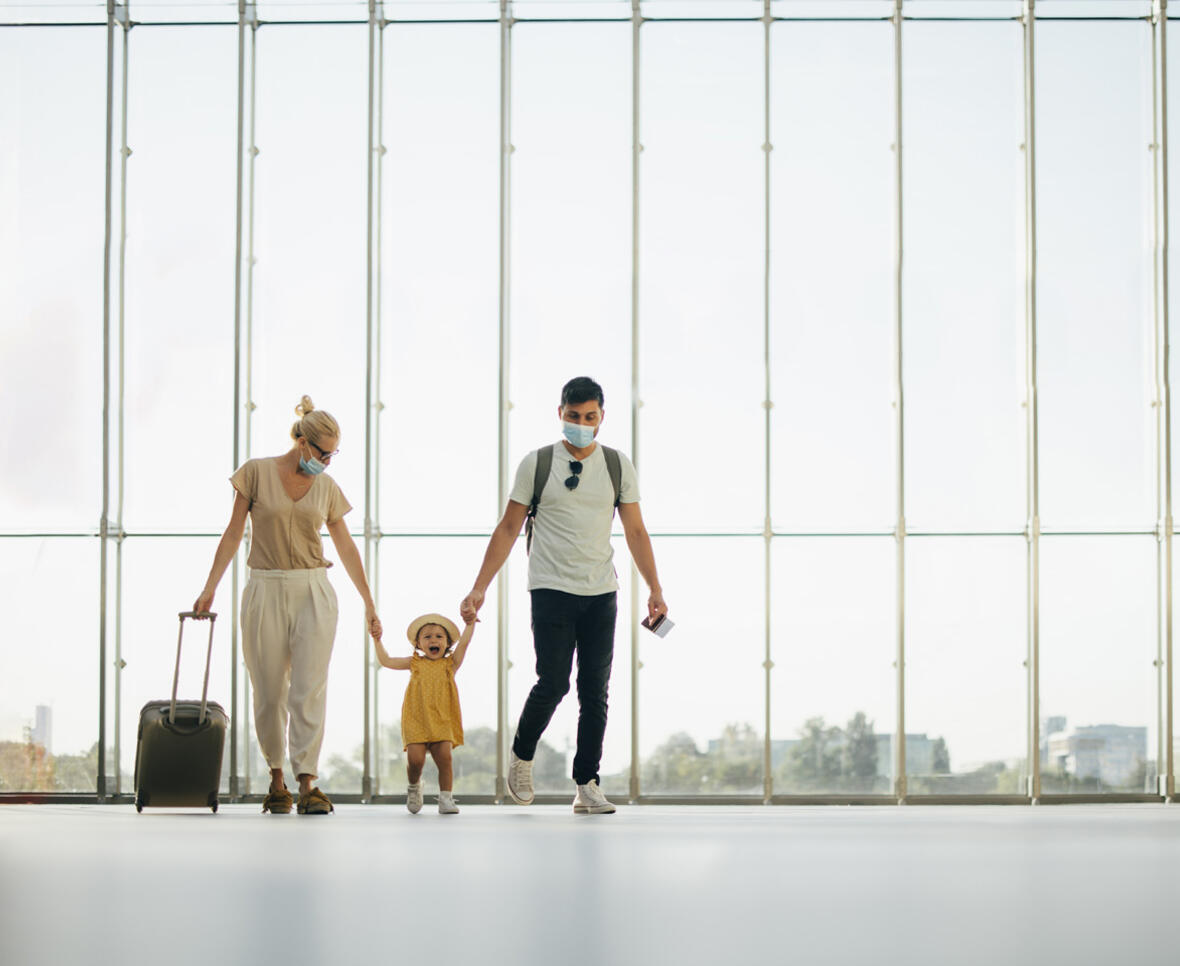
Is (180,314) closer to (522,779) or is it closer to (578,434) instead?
(578,434)

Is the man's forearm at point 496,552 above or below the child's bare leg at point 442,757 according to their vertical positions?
above

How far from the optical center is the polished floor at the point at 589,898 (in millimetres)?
1841

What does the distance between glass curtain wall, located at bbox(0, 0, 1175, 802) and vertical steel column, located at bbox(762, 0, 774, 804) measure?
22 millimetres

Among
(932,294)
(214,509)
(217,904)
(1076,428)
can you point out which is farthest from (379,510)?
(217,904)

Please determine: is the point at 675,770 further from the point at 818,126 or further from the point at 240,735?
the point at 818,126

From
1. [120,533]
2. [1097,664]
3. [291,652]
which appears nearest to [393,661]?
[291,652]

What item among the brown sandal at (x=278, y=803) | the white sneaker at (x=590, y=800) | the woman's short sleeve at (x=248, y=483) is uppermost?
the woman's short sleeve at (x=248, y=483)

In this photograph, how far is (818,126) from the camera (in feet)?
28.4

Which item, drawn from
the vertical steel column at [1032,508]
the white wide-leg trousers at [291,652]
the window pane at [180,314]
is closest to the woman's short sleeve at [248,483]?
the white wide-leg trousers at [291,652]

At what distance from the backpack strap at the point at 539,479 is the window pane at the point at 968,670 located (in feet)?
10.2

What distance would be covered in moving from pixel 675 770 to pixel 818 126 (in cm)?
349

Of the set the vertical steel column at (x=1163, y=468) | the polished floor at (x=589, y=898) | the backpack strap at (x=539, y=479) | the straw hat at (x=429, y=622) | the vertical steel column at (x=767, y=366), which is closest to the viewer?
the polished floor at (x=589, y=898)

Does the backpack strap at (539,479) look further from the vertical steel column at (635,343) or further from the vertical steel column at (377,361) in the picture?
the vertical steel column at (377,361)

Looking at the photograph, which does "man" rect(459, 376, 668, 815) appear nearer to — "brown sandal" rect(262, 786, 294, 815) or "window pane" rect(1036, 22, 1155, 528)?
"brown sandal" rect(262, 786, 294, 815)
